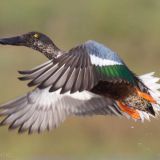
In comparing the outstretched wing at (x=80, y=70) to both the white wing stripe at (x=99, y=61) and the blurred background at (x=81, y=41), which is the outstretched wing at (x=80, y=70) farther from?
the blurred background at (x=81, y=41)

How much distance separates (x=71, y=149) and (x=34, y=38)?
2643 millimetres

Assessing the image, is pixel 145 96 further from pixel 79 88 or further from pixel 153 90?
pixel 79 88

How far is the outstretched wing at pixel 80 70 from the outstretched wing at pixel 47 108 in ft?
2.46

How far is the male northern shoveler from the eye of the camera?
925 centimetres

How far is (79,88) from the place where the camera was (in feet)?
30.1

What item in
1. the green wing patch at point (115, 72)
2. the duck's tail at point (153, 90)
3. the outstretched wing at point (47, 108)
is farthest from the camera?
the outstretched wing at point (47, 108)

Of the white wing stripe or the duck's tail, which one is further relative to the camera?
the duck's tail

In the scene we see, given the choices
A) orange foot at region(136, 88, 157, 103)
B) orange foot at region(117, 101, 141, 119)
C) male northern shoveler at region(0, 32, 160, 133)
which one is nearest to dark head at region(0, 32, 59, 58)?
male northern shoveler at region(0, 32, 160, 133)

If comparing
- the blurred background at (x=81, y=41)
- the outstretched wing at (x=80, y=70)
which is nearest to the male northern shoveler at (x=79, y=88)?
the outstretched wing at (x=80, y=70)

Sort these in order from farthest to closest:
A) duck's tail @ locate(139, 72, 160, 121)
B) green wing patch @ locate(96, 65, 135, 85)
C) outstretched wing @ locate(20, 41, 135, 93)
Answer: duck's tail @ locate(139, 72, 160, 121), green wing patch @ locate(96, 65, 135, 85), outstretched wing @ locate(20, 41, 135, 93)

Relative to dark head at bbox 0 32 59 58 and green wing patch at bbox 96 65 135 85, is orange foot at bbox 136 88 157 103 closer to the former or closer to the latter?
green wing patch at bbox 96 65 135 85

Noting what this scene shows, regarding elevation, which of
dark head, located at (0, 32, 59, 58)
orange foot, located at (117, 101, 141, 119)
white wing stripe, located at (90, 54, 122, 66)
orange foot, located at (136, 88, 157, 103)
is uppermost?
dark head, located at (0, 32, 59, 58)

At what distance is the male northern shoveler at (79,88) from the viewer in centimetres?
925

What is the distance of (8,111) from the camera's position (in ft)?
34.7
